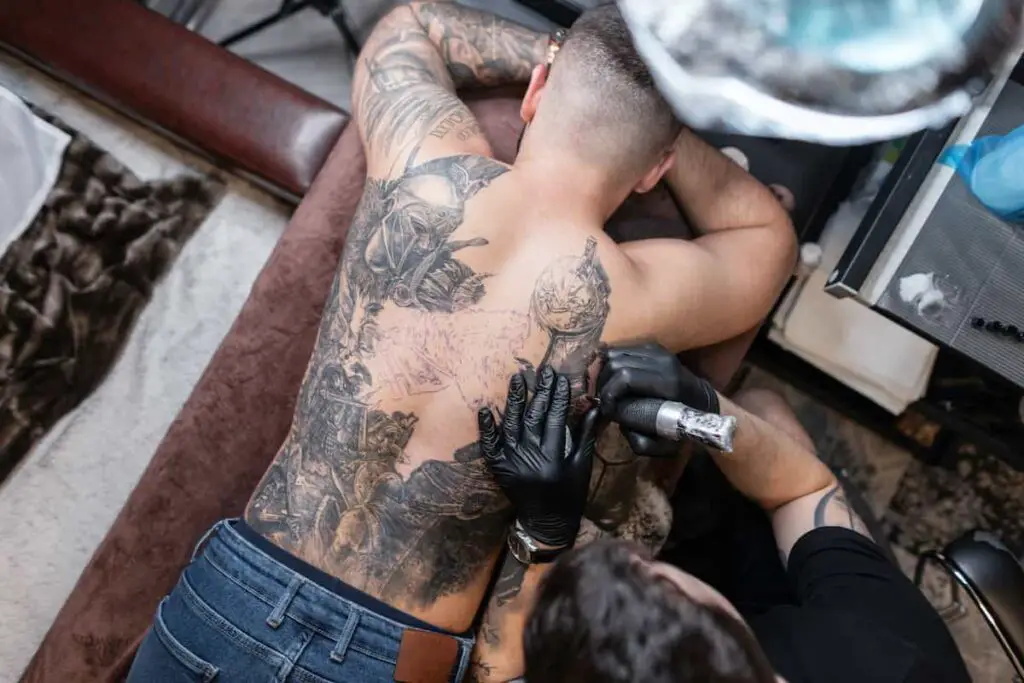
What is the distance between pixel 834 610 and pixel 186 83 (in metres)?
1.34

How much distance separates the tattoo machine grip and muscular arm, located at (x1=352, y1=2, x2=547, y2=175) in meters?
0.41

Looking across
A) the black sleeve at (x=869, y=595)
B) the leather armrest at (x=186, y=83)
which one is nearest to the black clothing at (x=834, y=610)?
the black sleeve at (x=869, y=595)

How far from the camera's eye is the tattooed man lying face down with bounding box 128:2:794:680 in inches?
40.1

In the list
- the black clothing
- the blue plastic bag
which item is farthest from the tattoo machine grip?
the blue plastic bag

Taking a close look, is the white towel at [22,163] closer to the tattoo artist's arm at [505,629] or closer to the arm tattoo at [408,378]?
the arm tattoo at [408,378]

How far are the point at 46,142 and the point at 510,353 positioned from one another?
46.1 inches

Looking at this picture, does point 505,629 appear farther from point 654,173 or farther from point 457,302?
point 654,173

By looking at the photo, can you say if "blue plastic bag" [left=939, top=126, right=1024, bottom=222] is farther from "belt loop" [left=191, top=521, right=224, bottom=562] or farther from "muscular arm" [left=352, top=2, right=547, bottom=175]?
"belt loop" [left=191, top=521, right=224, bottom=562]

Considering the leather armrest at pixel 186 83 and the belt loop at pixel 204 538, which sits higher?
the leather armrest at pixel 186 83

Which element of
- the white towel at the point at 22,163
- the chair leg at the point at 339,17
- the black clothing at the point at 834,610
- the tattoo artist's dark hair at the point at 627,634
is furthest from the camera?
the chair leg at the point at 339,17

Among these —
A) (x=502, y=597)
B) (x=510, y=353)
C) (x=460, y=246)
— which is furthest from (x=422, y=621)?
(x=460, y=246)

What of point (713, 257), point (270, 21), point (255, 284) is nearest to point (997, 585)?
point (713, 257)

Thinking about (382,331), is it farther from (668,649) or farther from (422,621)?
(668,649)

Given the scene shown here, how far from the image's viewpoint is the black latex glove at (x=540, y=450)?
1018 millimetres
